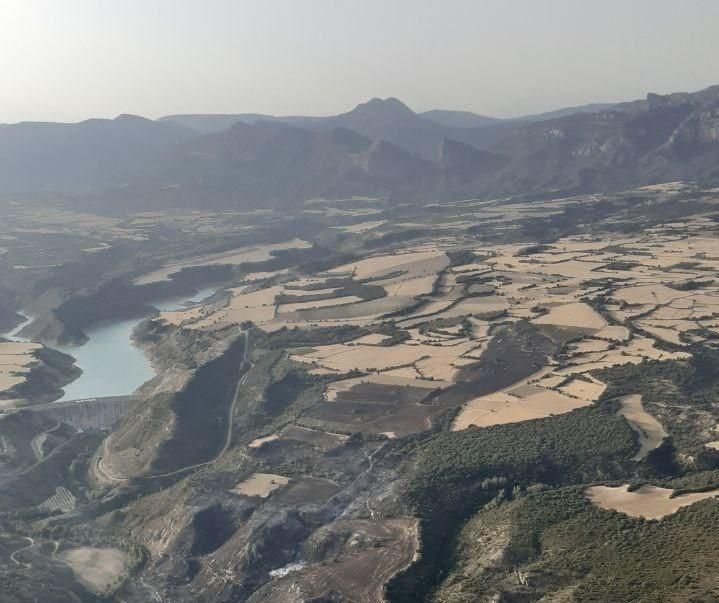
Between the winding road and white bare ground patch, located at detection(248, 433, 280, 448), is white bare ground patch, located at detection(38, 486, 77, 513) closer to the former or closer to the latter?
the winding road

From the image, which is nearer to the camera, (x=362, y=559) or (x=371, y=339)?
(x=362, y=559)

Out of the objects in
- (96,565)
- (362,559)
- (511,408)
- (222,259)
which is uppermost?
(511,408)

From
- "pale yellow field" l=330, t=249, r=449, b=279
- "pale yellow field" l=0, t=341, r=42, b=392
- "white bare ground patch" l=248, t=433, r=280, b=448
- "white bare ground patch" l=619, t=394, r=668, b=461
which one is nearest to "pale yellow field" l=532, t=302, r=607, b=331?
"white bare ground patch" l=619, t=394, r=668, b=461

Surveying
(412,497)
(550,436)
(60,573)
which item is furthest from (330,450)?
(60,573)

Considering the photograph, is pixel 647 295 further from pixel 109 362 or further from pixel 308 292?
pixel 109 362

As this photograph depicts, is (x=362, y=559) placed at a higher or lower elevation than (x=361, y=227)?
higher

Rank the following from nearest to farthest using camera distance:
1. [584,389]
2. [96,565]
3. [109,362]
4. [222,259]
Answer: [96,565]
[584,389]
[109,362]
[222,259]

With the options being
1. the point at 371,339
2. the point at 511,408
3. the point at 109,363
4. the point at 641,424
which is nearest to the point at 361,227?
the point at 109,363
